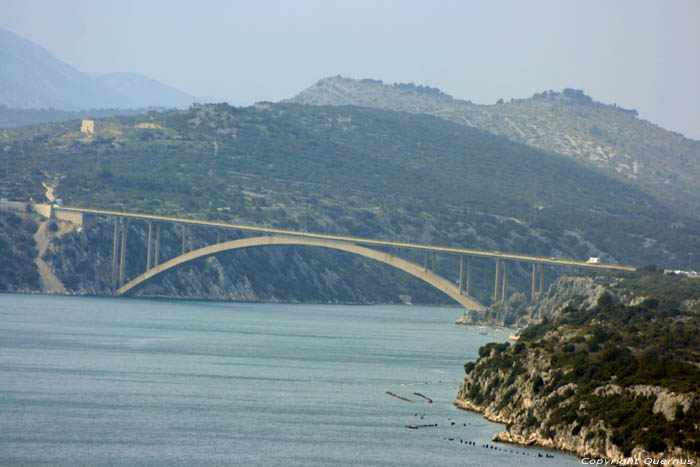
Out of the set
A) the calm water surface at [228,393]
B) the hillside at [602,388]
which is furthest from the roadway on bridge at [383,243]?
the hillside at [602,388]

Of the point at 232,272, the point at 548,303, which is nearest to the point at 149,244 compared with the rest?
the point at 232,272

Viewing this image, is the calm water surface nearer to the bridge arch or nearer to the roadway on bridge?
the bridge arch

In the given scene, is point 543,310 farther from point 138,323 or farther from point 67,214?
point 67,214

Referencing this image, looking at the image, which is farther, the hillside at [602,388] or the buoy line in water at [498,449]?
the buoy line in water at [498,449]

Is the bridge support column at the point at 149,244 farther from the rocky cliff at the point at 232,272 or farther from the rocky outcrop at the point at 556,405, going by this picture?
the rocky outcrop at the point at 556,405

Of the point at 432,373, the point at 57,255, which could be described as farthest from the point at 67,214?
the point at 432,373
